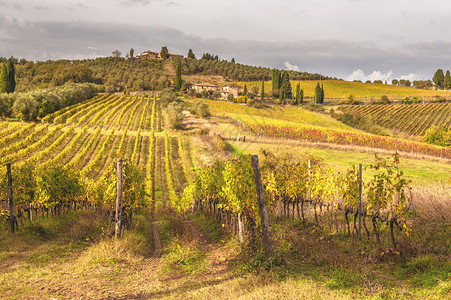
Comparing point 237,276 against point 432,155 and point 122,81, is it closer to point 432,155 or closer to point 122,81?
point 432,155

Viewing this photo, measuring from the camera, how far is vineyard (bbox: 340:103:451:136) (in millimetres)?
80812

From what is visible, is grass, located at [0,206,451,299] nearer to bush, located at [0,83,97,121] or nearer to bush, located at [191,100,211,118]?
bush, located at [0,83,97,121]

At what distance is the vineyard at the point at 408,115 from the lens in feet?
265

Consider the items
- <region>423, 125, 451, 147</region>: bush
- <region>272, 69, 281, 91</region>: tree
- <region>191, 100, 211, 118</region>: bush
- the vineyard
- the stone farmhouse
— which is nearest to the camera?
<region>423, 125, 451, 147</region>: bush

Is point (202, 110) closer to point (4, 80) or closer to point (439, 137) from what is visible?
point (439, 137)

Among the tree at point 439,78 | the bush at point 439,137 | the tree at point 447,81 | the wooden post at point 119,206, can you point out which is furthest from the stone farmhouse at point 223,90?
the wooden post at point 119,206

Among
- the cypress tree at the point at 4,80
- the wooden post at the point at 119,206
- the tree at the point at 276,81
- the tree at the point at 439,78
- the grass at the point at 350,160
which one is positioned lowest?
the grass at the point at 350,160

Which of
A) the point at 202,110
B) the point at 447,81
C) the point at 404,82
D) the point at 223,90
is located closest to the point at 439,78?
the point at 447,81

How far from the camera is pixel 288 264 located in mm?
9000

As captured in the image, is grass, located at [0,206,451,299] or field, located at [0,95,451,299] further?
field, located at [0,95,451,299]

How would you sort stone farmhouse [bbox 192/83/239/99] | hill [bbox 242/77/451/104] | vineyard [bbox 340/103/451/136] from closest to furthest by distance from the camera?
vineyard [bbox 340/103/451/136]
hill [bbox 242/77/451/104]
stone farmhouse [bbox 192/83/239/99]

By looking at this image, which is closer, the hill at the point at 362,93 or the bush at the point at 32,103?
the bush at the point at 32,103

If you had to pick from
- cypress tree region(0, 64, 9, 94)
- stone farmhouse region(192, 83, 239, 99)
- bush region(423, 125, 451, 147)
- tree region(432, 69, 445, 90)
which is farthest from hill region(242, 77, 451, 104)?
cypress tree region(0, 64, 9, 94)

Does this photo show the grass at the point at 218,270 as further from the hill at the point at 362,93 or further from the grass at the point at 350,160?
the hill at the point at 362,93
